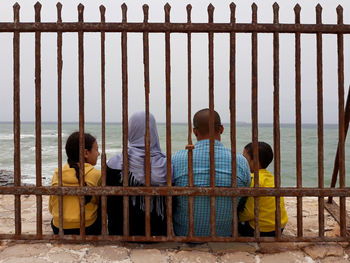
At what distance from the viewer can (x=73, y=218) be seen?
330cm

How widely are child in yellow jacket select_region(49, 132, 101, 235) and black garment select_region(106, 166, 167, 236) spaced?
0.58 feet

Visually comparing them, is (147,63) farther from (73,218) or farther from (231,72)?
(73,218)

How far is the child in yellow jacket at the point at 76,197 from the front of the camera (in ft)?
10.8

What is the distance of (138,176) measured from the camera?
3186 mm

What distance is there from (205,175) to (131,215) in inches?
33.1

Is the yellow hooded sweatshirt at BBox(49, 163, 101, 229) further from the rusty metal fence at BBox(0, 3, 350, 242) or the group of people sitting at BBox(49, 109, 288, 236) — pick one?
the rusty metal fence at BBox(0, 3, 350, 242)

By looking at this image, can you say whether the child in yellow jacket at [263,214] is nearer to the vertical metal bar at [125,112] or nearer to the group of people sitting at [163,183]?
the group of people sitting at [163,183]

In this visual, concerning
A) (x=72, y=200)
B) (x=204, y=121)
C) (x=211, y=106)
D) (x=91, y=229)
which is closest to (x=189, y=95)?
(x=211, y=106)

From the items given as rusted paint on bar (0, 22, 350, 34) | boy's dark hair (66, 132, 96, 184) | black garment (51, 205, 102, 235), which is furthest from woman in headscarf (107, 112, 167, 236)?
rusted paint on bar (0, 22, 350, 34)

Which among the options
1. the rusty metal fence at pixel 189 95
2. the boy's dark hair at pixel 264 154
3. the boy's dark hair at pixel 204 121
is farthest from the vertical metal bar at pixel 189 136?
the boy's dark hair at pixel 264 154

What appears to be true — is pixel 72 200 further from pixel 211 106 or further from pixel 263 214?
pixel 263 214

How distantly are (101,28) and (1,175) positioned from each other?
8.27 metres

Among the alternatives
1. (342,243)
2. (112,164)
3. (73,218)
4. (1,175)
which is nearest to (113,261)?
(73,218)

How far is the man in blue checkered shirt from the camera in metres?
3.17
